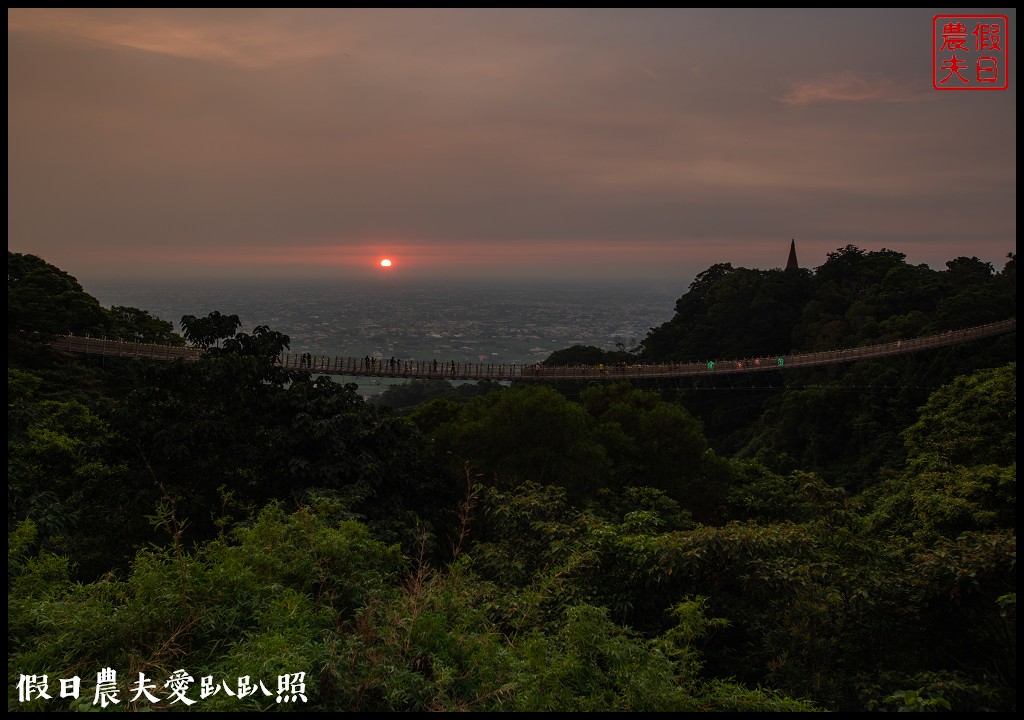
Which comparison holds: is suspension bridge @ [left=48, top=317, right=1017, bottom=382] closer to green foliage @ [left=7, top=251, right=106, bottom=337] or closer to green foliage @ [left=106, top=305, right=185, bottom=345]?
green foliage @ [left=7, top=251, right=106, bottom=337]

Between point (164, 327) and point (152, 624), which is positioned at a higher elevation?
point (164, 327)

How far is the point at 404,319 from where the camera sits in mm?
93062

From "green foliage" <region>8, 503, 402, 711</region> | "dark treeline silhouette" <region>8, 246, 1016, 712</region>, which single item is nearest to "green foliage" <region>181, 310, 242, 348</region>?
"dark treeline silhouette" <region>8, 246, 1016, 712</region>

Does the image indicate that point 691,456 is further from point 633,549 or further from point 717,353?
point 717,353

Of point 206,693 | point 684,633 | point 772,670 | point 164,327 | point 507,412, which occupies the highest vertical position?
point 164,327

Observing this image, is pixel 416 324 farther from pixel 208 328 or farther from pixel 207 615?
pixel 207 615

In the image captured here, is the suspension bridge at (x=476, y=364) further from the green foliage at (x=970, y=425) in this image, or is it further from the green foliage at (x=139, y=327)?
the green foliage at (x=970, y=425)

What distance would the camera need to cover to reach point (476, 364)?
22188 millimetres

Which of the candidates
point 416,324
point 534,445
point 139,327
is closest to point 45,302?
point 139,327

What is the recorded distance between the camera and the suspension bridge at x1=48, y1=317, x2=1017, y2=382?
19.3 metres

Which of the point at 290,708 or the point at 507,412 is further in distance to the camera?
the point at 507,412

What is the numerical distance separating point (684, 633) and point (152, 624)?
14.5 feet

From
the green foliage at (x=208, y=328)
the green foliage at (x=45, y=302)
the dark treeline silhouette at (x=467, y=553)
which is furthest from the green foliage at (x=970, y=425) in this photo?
the green foliage at (x=45, y=302)

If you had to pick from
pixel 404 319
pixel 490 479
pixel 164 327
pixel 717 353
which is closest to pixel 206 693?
pixel 490 479
